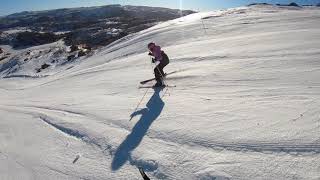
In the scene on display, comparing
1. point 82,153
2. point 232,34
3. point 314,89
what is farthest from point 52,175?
point 232,34

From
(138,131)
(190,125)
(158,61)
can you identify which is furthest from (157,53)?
(190,125)

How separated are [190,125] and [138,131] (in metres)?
1.27

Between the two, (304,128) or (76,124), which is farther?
(76,124)

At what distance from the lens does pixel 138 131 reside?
344 inches

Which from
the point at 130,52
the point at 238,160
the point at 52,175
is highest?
the point at 238,160

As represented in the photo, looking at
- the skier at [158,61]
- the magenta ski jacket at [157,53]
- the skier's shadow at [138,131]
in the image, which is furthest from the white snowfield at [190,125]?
the magenta ski jacket at [157,53]

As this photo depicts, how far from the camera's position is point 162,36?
28.9 metres

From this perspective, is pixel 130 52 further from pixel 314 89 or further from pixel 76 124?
pixel 314 89

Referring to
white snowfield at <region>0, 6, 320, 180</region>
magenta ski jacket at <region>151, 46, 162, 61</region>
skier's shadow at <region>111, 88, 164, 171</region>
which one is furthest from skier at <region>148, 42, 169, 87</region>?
skier's shadow at <region>111, 88, 164, 171</region>

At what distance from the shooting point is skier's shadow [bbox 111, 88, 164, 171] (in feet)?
24.2

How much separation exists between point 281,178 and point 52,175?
434 centimetres

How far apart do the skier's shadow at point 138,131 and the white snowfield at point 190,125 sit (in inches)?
1.1

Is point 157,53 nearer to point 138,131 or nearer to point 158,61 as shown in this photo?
point 158,61

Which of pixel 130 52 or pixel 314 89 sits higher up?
pixel 314 89
